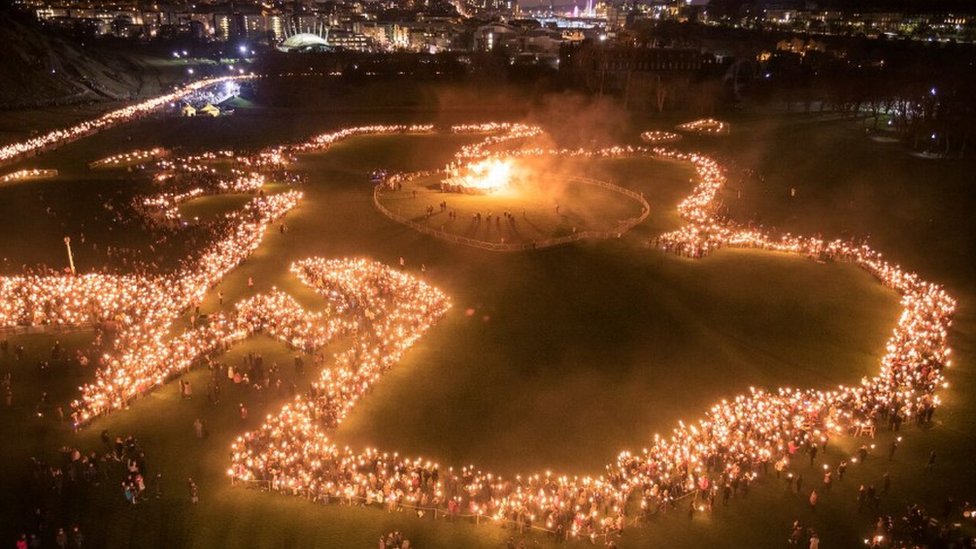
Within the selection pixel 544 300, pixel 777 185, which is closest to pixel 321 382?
pixel 544 300

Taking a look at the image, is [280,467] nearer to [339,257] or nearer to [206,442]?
[206,442]

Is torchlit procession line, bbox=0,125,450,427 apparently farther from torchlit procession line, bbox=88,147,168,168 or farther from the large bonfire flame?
torchlit procession line, bbox=88,147,168,168

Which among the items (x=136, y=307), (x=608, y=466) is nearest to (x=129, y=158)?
(x=136, y=307)

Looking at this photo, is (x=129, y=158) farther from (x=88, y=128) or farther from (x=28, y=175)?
(x=88, y=128)

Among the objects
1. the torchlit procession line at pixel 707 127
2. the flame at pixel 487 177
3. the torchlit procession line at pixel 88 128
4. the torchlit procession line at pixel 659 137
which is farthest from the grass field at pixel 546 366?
the torchlit procession line at pixel 707 127

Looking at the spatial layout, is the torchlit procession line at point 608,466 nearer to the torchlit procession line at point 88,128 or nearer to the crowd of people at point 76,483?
the crowd of people at point 76,483

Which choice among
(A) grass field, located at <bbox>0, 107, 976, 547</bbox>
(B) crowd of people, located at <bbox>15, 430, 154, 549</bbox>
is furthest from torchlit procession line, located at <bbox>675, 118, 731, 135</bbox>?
(B) crowd of people, located at <bbox>15, 430, 154, 549</bbox>
